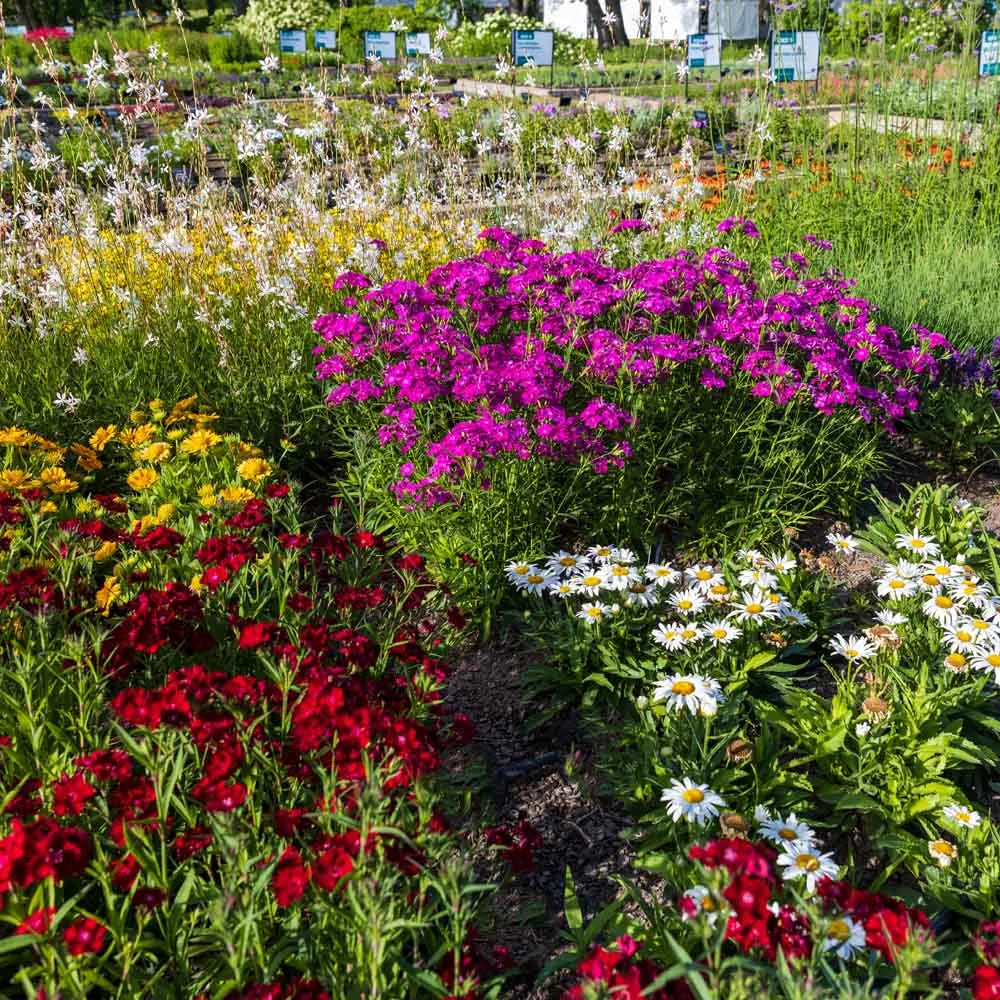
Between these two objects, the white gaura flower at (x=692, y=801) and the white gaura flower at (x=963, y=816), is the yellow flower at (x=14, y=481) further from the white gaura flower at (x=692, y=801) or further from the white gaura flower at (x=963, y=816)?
the white gaura flower at (x=963, y=816)

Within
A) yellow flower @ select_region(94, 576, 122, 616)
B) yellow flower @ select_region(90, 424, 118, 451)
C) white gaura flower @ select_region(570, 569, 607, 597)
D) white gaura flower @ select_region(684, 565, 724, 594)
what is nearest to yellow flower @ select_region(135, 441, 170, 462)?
yellow flower @ select_region(90, 424, 118, 451)

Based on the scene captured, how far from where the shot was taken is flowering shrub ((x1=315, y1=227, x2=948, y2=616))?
3178mm

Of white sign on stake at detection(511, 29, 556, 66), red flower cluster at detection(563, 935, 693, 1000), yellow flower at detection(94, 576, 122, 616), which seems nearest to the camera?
red flower cluster at detection(563, 935, 693, 1000)

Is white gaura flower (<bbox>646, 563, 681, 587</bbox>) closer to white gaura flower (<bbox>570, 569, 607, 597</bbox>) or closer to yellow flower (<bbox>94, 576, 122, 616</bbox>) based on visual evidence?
white gaura flower (<bbox>570, 569, 607, 597</bbox>)

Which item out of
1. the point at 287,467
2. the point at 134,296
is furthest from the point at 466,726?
the point at 134,296

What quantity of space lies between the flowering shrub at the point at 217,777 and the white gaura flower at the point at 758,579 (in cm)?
91

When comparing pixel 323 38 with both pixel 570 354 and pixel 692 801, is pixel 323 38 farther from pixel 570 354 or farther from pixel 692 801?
pixel 692 801

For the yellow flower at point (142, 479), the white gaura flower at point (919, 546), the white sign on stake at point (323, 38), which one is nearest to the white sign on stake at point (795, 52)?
the white sign on stake at point (323, 38)

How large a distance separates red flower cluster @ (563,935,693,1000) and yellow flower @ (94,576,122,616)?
163 centimetres

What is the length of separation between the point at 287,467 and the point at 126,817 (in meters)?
2.55

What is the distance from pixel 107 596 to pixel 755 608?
1802 millimetres

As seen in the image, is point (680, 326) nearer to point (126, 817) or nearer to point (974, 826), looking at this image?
point (974, 826)

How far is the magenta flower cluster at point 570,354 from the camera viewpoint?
123 inches

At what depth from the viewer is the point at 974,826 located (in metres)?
2.22
